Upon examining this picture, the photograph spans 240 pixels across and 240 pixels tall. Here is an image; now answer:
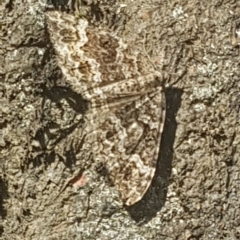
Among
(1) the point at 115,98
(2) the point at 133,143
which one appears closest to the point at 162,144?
(2) the point at 133,143

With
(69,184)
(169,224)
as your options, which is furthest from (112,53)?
(169,224)

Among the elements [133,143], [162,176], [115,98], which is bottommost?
[162,176]

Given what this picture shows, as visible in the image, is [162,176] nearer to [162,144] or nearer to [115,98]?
[162,144]

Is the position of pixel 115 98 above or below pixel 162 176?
above
